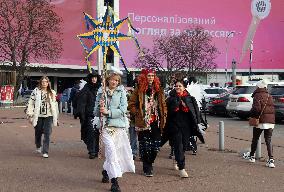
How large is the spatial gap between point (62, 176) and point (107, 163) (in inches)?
54.5

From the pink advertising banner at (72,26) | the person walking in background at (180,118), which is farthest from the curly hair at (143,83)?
the pink advertising banner at (72,26)

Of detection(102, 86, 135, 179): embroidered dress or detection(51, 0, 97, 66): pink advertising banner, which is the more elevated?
detection(51, 0, 97, 66): pink advertising banner

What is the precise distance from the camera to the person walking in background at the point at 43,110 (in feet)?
34.5

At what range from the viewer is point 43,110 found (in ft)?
34.7

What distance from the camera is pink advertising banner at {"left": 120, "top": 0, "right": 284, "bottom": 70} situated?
222 feet

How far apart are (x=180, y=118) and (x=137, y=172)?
3.79ft

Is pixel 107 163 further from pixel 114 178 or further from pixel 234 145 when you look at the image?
pixel 234 145

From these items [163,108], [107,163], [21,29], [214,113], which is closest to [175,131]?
[163,108]

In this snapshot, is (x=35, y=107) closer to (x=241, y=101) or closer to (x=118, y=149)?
(x=118, y=149)

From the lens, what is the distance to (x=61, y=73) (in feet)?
222

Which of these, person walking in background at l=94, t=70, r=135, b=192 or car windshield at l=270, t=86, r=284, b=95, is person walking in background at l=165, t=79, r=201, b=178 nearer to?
person walking in background at l=94, t=70, r=135, b=192

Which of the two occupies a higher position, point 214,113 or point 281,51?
point 281,51

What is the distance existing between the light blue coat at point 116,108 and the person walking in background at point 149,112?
28.7 inches

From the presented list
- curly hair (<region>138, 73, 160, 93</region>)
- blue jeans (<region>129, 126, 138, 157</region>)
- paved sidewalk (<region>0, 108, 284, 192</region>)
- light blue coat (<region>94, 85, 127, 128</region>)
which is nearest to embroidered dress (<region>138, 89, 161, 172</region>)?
curly hair (<region>138, 73, 160, 93</region>)
